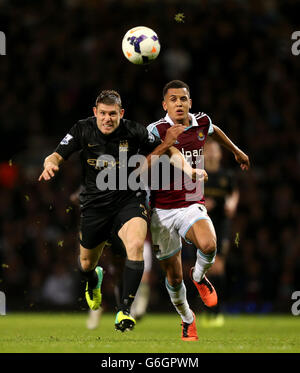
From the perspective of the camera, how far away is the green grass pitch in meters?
6.35

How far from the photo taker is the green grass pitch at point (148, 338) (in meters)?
6.35

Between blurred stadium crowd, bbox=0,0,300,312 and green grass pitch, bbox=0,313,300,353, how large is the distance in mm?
2453

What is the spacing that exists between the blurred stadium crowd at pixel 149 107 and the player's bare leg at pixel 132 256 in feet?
20.4

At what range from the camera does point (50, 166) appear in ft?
23.6

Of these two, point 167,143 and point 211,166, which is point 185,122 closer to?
point 167,143

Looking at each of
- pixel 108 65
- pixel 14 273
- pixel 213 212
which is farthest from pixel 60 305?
pixel 108 65

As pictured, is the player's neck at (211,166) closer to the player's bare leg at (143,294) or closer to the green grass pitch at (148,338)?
the player's bare leg at (143,294)

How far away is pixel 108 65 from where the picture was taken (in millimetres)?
17578

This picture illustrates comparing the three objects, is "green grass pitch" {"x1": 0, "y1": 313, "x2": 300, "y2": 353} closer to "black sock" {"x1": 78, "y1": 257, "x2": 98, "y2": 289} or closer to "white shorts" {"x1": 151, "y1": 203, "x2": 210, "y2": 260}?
"black sock" {"x1": 78, "y1": 257, "x2": 98, "y2": 289}

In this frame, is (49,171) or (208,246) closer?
(49,171)

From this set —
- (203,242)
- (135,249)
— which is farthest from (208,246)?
(135,249)

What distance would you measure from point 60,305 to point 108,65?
5.91 metres

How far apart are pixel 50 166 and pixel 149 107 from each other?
9.85m

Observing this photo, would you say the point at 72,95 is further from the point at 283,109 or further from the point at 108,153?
the point at 108,153
